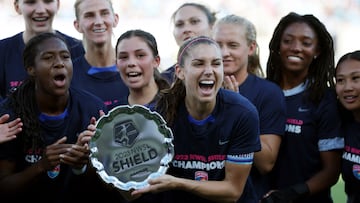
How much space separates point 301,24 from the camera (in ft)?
12.7

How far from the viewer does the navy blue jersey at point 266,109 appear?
367 cm

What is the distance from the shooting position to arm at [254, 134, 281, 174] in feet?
11.7

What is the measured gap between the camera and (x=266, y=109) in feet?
12.1

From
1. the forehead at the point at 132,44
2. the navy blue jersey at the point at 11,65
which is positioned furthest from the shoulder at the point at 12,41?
the forehead at the point at 132,44

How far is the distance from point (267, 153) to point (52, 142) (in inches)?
44.0

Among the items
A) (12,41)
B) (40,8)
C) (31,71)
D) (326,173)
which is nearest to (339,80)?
(326,173)

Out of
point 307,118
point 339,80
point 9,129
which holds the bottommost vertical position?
point 307,118

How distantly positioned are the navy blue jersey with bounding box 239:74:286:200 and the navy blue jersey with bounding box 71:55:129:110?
766 millimetres

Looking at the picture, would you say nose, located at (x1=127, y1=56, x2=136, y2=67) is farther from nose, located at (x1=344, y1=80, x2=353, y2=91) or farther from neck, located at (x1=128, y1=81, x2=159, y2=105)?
nose, located at (x1=344, y1=80, x2=353, y2=91)

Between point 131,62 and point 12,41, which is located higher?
point 12,41

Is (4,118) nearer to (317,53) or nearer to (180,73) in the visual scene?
(180,73)

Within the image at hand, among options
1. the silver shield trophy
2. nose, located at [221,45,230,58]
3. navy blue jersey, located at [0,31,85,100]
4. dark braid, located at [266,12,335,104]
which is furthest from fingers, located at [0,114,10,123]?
dark braid, located at [266,12,335,104]

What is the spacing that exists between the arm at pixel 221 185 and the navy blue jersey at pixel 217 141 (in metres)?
0.05

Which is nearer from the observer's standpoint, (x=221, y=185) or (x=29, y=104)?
(x=221, y=185)
